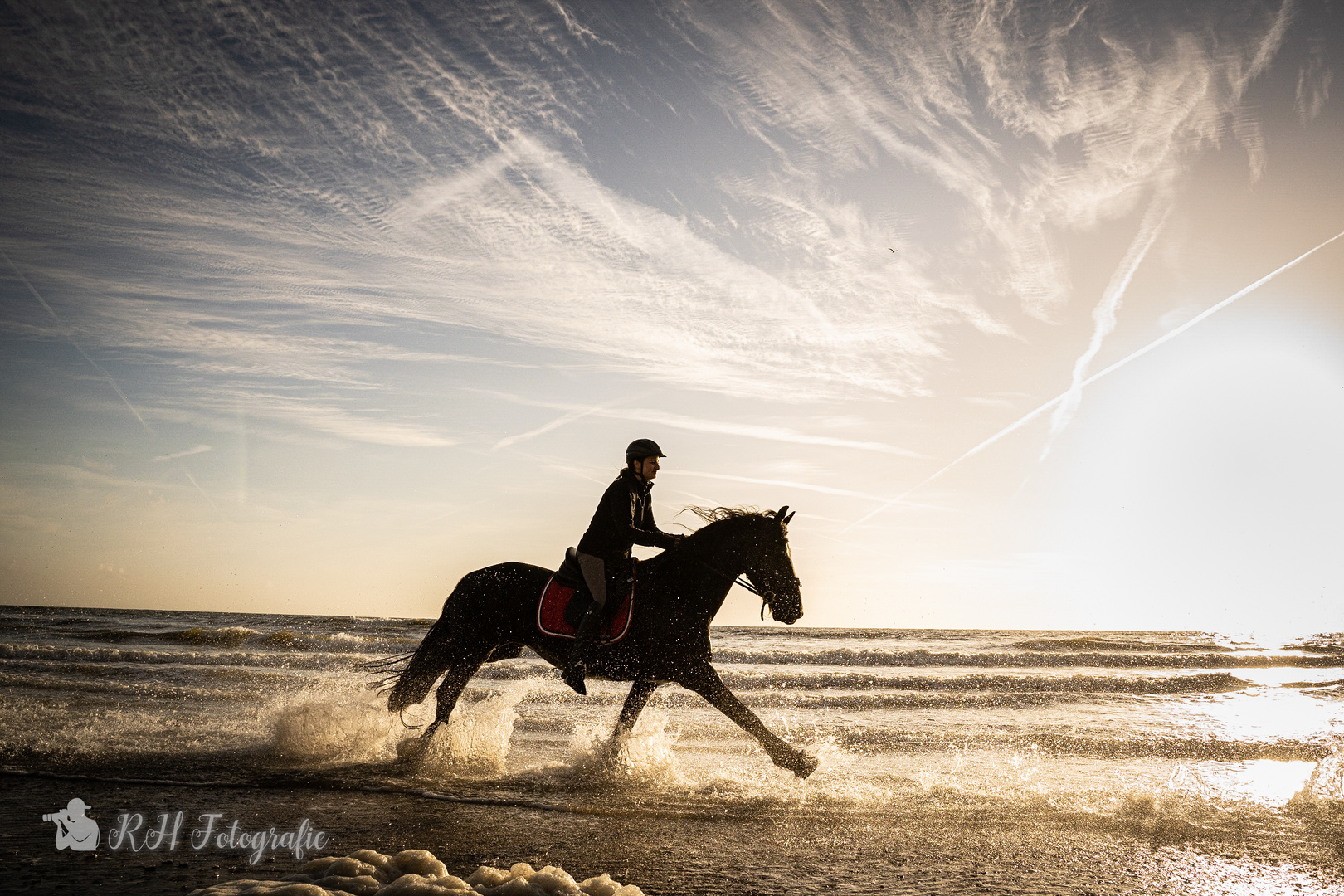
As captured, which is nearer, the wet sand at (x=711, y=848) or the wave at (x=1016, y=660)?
the wet sand at (x=711, y=848)

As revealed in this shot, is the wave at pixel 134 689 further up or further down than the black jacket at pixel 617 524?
further down

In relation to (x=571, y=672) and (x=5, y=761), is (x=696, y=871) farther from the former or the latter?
(x=5, y=761)

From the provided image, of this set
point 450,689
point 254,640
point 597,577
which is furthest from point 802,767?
point 254,640

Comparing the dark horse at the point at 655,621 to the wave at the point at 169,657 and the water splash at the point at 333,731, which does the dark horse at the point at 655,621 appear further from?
the wave at the point at 169,657

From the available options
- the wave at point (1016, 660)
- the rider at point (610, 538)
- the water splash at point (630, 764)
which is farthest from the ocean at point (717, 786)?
the wave at point (1016, 660)

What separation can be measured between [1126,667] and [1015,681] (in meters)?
6.61

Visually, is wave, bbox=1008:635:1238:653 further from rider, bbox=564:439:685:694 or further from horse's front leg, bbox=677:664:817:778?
rider, bbox=564:439:685:694

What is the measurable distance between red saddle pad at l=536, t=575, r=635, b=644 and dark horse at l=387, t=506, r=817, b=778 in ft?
0.21

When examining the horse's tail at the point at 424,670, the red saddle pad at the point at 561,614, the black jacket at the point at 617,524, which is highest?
the black jacket at the point at 617,524

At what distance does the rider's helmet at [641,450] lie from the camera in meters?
6.42

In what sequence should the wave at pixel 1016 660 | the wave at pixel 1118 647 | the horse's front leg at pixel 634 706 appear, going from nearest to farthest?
1. the horse's front leg at pixel 634 706
2. the wave at pixel 1016 660
3. the wave at pixel 1118 647

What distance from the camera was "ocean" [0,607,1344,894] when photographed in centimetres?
396

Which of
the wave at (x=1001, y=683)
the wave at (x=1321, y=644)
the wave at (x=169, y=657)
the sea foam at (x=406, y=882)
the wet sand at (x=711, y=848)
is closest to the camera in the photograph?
the sea foam at (x=406, y=882)

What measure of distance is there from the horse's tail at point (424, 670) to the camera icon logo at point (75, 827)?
2431 mm
